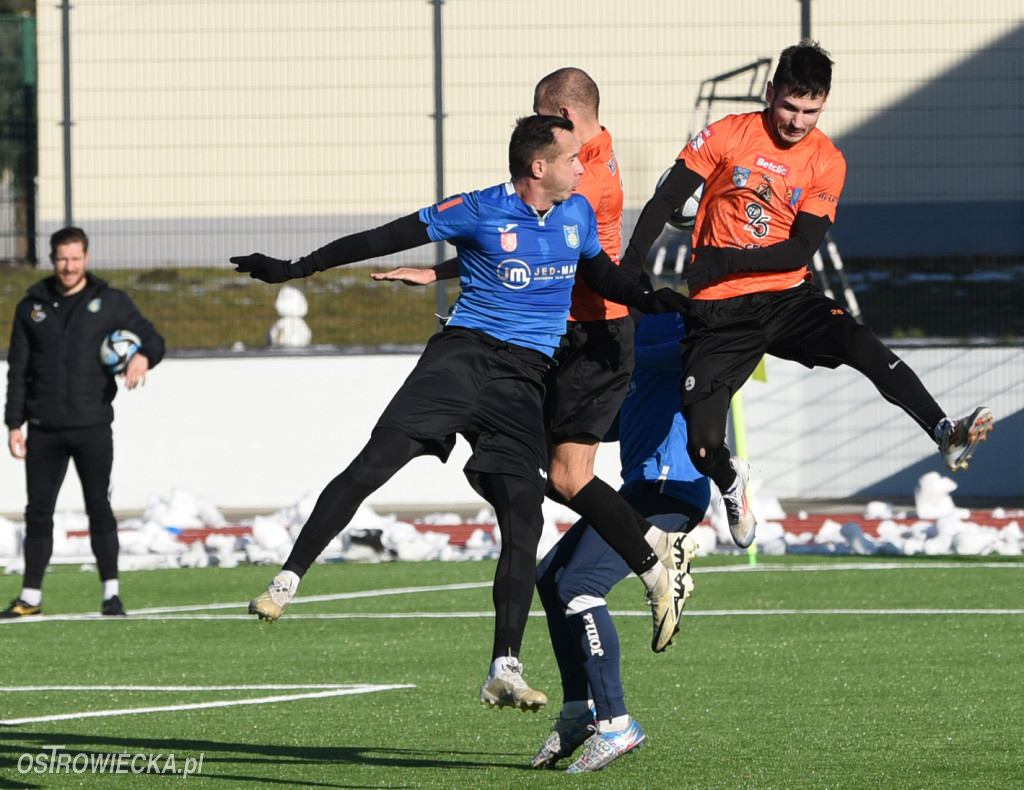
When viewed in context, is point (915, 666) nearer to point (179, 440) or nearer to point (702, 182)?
point (702, 182)

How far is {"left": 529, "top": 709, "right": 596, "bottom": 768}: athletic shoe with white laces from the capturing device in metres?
6.35

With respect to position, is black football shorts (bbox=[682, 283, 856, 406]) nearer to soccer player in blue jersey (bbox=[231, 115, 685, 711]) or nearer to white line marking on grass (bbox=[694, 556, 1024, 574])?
soccer player in blue jersey (bbox=[231, 115, 685, 711])

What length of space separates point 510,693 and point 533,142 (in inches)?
72.9

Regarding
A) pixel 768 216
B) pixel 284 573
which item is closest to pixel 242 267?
pixel 284 573

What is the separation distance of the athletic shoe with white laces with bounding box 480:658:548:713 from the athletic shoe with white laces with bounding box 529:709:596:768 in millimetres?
793

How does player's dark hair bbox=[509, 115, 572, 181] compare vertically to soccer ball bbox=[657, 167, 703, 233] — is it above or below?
above

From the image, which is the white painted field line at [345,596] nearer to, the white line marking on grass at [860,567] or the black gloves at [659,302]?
the white line marking on grass at [860,567]

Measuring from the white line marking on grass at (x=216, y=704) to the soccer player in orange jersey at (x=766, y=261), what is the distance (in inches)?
79.2

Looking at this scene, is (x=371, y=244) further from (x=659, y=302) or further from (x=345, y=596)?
(x=345, y=596)

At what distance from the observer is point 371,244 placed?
6.00 metres

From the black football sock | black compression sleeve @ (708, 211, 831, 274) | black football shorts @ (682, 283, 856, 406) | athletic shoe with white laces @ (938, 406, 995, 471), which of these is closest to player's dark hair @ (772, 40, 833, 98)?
black compression sleeve @ (708, 211, 831, 274)

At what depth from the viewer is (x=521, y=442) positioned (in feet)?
19.8

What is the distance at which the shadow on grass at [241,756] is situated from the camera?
6.16 meters

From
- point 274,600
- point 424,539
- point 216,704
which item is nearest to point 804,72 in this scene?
point 274,600
